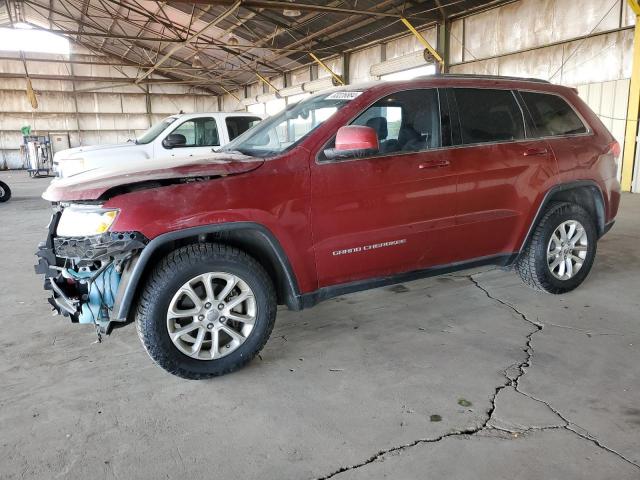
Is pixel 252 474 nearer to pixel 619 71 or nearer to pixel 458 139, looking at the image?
pixel 458 139

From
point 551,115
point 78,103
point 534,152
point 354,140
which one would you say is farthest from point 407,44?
point 78,103

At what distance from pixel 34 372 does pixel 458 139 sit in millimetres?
3184

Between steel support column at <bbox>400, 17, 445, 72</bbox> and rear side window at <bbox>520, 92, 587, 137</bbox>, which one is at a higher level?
steel support column at <bbox>400, 17, 445, 72</bbox>

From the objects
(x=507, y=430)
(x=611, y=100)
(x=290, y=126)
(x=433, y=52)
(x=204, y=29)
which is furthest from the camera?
(x=204, y=29)

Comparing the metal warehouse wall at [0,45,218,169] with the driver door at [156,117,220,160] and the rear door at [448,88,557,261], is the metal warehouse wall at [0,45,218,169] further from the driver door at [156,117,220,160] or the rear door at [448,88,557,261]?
the rear door at [448,88,557,261]

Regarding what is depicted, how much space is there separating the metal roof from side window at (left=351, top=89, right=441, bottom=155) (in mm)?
9891

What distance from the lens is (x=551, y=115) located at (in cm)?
388

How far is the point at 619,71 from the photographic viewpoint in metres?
10.1

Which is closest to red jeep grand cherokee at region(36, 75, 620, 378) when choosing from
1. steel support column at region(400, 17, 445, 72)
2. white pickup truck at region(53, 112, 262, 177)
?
white pickup truck at region(53, 112, 262, 177)

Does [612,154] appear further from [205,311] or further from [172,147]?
[172,147]

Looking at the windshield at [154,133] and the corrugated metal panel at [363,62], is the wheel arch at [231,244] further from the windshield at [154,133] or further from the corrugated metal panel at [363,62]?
the corrugated metal panel at [363,62]

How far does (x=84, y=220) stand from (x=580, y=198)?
388 cm

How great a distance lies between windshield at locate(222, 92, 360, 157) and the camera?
3068 millimetres

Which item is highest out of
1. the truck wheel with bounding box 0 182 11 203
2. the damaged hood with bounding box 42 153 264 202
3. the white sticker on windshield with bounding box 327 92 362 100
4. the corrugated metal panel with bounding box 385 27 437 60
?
the corrugated metal panel with bounding box 385 27 437 60
